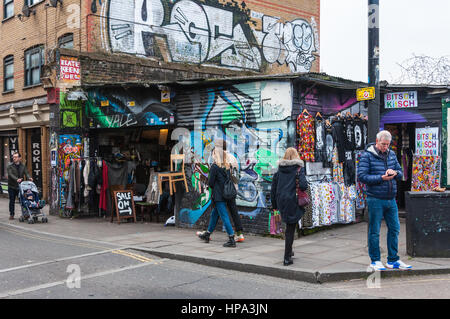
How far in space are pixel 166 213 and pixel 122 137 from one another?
2.81 metres

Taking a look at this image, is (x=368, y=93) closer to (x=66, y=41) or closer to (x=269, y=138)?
(x=269, y=138)

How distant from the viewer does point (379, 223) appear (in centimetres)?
670

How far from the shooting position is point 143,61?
15.4 metres

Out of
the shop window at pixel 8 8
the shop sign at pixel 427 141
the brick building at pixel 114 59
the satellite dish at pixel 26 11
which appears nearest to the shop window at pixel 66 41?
the brick building at pixel 114 59

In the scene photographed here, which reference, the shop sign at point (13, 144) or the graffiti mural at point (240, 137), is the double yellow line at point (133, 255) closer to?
the graffiti mural at point (240, 137)

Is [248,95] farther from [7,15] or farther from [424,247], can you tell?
[7,15]

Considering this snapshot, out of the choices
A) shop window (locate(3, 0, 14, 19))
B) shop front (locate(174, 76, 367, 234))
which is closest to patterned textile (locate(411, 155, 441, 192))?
shop front (locate(174, 76, 367, 234))

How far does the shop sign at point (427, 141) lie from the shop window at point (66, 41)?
11.6 meters

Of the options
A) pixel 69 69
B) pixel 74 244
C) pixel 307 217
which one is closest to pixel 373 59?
pixel 307 217

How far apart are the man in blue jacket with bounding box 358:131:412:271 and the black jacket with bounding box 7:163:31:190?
33.2 ft

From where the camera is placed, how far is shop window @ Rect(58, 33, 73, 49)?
15978 millimetres

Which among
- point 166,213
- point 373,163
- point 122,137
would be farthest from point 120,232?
point 373,163

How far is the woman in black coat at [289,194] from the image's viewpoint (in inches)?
283

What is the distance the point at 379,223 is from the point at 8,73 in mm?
18573
